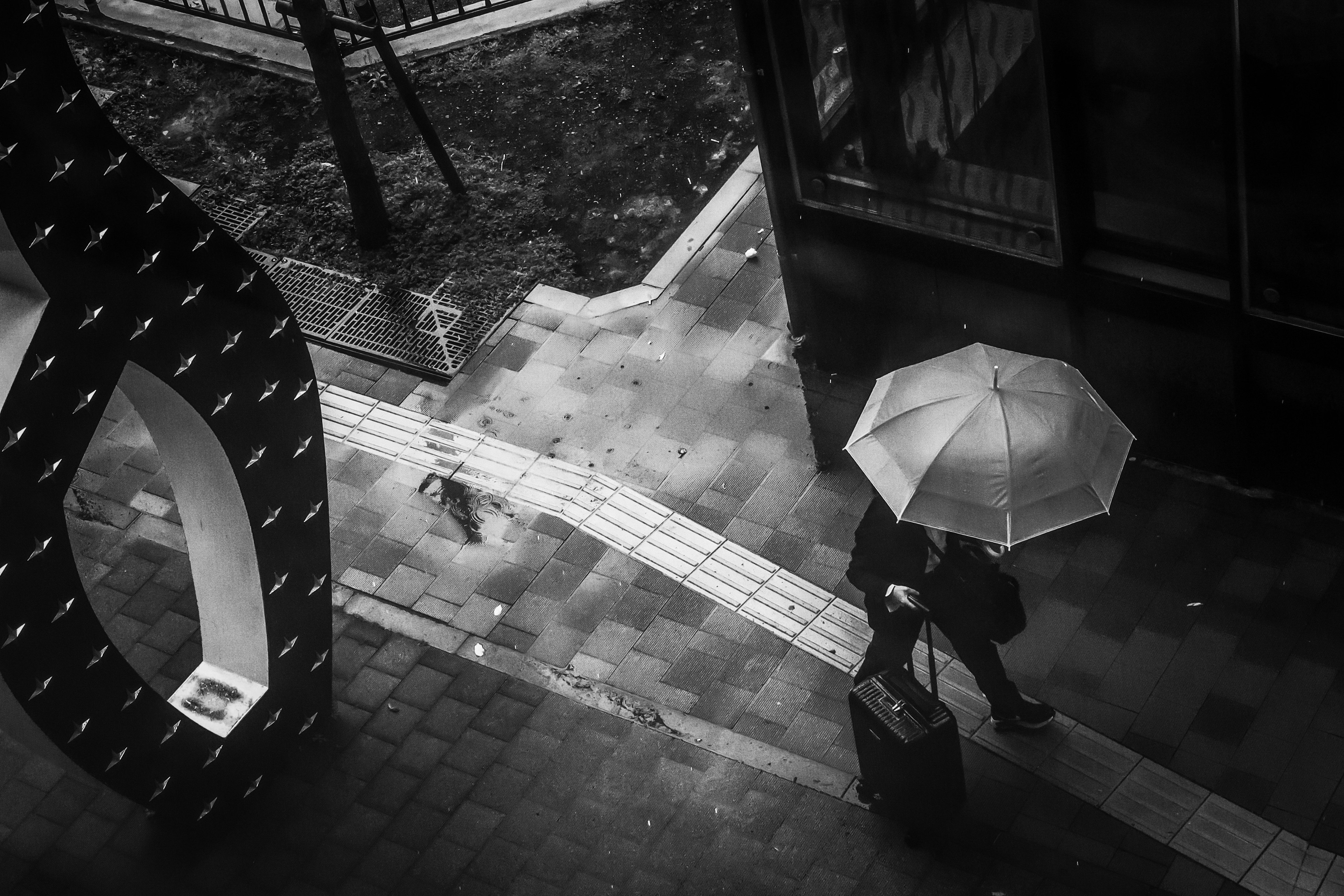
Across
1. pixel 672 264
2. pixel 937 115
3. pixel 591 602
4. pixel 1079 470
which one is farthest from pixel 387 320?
pixel 1079 470

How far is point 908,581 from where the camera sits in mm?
6691

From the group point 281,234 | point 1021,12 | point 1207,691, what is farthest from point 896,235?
point 281,234

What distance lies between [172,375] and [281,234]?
17.0 ft

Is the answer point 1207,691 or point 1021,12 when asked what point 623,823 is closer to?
point 1207,691

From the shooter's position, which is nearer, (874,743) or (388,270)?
(874,743)

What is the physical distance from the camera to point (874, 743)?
6.71 metres

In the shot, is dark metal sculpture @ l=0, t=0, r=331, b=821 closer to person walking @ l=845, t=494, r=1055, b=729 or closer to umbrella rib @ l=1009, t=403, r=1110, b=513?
person walking @ l=845, t=494, r=1055, b=729

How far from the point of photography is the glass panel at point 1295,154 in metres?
6.32

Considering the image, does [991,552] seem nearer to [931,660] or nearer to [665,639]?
[931,660]

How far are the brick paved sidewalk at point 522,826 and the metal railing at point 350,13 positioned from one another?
7027 mm

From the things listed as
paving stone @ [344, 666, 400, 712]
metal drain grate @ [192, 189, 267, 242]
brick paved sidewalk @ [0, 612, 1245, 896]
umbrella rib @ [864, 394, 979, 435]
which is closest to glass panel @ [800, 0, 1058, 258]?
umbrella rib @ [864, 394, 979, 435]

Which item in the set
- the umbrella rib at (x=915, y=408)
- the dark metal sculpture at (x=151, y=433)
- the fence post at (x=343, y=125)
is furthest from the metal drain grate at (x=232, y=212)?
the umbrella rib at (x=915, y=408)

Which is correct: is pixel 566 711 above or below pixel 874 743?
below

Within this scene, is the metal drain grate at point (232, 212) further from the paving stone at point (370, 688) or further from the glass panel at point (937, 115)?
the glass panel at point (937, 115)
